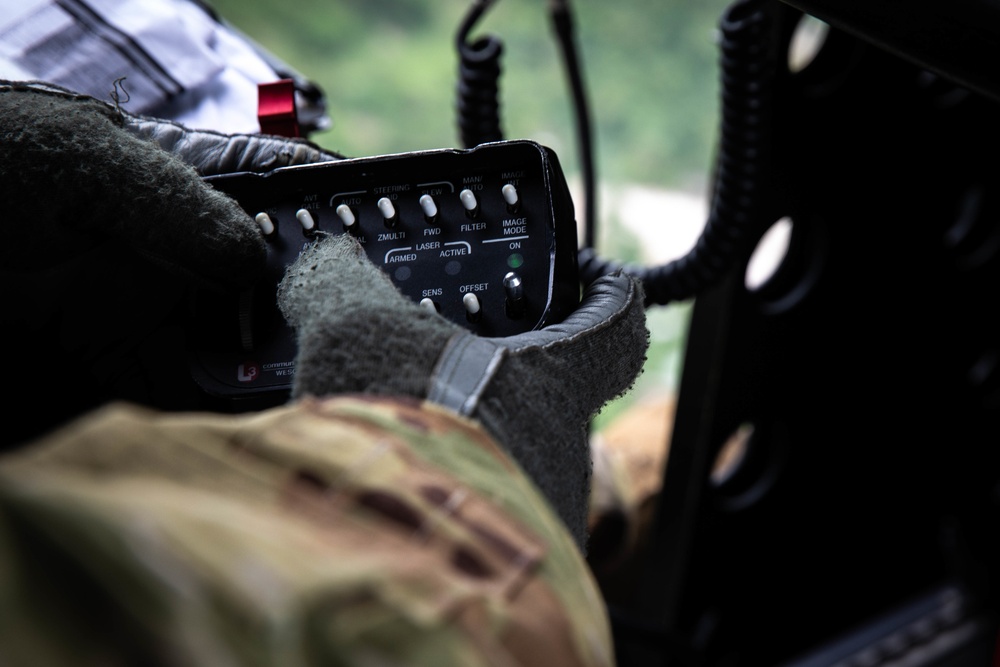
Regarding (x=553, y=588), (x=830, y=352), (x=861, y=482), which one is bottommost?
(x=861, y=482)

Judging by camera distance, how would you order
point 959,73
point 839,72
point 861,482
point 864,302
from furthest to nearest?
point 861,482 → point 864,302 → point 839,72 → point 959,73

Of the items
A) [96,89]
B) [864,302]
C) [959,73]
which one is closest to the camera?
[959,73]

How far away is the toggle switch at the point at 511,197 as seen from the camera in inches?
20.3

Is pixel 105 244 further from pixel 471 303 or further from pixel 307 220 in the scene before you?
pixel 471 303

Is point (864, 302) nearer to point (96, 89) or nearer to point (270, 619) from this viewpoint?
point (96, 89)

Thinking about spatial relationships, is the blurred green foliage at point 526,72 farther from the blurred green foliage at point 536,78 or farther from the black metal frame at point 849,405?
the black metal frame at point 849,405

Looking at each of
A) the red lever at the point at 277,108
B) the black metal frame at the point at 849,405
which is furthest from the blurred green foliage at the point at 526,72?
the red lever at the point at 277,108

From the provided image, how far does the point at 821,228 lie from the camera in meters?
0.94

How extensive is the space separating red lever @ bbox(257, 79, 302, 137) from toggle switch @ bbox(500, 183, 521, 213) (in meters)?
0.21

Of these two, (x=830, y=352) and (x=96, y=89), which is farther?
(x=830, y=352)

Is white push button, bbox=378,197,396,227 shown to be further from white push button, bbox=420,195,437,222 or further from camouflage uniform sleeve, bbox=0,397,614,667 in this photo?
camouflage uniform sleeve, bbox=0,397,614,667

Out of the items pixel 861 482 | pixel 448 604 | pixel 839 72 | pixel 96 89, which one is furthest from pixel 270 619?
pixel 861 482

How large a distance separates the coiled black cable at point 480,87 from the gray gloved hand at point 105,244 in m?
0.26

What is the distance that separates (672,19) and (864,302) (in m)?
1.80
